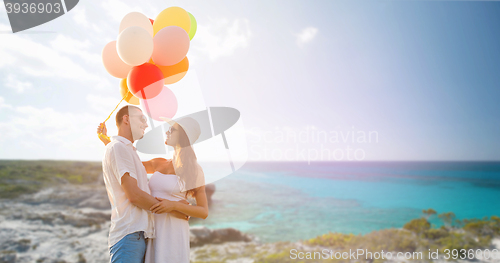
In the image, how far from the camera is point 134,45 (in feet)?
5.18

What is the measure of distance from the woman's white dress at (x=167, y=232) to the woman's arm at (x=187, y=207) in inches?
3.0

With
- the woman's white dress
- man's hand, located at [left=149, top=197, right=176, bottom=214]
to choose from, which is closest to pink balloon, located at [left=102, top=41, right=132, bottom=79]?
the woman's white dress

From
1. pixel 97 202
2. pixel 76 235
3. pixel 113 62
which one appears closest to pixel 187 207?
pixel 113 62

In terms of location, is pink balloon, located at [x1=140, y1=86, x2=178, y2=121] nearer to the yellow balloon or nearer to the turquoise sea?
the yellow balloon

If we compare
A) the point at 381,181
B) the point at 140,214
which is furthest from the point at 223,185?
the point at 140,214

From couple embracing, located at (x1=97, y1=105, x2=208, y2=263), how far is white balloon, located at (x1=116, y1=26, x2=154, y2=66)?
0.96 feet

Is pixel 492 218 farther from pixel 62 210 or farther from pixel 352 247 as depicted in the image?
pixel 62 210

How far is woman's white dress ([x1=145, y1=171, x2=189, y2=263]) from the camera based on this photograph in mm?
1460

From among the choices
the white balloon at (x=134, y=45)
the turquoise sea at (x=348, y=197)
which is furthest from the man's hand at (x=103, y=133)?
the turquoise sea at (x=348, y=197)

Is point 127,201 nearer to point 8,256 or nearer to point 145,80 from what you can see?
point 145,80
